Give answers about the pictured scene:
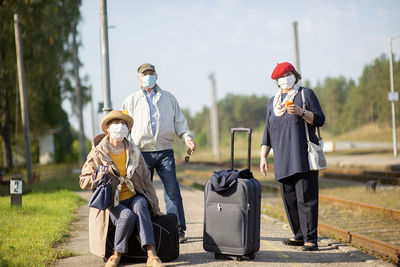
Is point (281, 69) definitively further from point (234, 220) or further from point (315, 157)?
point (234, 220)

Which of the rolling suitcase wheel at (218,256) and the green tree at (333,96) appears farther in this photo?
the green tree at (333,96)

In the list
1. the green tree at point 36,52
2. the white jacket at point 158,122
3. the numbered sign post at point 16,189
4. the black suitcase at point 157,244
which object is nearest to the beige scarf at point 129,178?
the black suitcase at point 157,244

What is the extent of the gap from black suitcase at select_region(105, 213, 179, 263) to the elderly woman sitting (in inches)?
4.9

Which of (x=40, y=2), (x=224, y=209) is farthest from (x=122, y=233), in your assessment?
(x=40, y=2)

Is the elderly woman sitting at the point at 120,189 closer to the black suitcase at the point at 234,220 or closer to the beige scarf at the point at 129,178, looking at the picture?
the beige scarf at the point at 129,178

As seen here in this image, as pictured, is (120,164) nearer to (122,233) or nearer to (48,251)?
(122,233)

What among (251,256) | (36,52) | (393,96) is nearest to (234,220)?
(251,256)

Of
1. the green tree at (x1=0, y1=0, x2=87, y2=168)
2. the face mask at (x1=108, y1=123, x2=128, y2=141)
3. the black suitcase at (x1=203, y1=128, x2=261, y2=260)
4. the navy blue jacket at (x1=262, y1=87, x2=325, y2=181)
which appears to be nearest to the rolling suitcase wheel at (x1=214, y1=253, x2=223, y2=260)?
the black suitcase at (x1=203, y1=128, x2=261, y2=260)

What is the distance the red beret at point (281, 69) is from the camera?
5.98 meters

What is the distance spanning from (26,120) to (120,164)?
45.1 ft

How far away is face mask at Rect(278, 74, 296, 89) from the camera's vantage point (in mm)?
5988

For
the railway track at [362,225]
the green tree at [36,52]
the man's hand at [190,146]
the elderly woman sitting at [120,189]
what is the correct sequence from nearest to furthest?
1. the elderly woman sitting at [120,189]
2. the man's hand at [190,146]
3. the railway track at [362,225]
4. the green tree at [36,52]

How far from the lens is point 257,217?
5.44 m

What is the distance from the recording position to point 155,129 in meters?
6.29
